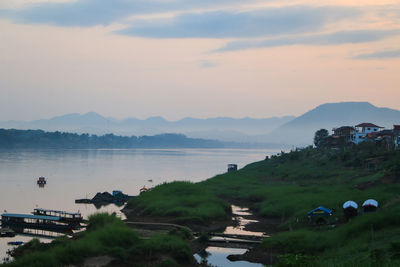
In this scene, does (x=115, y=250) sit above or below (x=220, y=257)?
above

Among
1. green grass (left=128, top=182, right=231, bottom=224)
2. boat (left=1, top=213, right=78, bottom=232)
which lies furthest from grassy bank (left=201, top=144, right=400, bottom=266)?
boat (left=1, top=213, right=78, bottom=232)

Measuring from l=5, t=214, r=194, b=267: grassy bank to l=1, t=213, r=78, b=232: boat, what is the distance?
988 cm

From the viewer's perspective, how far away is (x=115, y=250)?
26.5 metres

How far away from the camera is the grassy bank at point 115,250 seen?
2477 cm

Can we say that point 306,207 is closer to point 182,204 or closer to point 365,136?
point 182,204

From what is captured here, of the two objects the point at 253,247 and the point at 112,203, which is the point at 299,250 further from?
the point at 112,203

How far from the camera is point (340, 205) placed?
36625mm

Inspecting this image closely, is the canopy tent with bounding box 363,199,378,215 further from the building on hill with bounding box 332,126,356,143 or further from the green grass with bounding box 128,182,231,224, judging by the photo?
Result: the building on hill with bounding box 332,126,356,143

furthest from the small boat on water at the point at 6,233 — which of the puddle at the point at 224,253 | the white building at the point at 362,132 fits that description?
the white building at the point at 362,132

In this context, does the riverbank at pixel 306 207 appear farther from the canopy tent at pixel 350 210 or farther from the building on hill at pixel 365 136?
the building on hill at pixel 365 136

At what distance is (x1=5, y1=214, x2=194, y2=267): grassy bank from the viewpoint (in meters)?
24.8

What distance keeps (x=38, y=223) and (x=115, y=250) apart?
15.7 metres

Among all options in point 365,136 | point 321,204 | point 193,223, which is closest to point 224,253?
point 193,223

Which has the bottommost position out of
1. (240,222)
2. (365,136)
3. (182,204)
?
(240,222)
